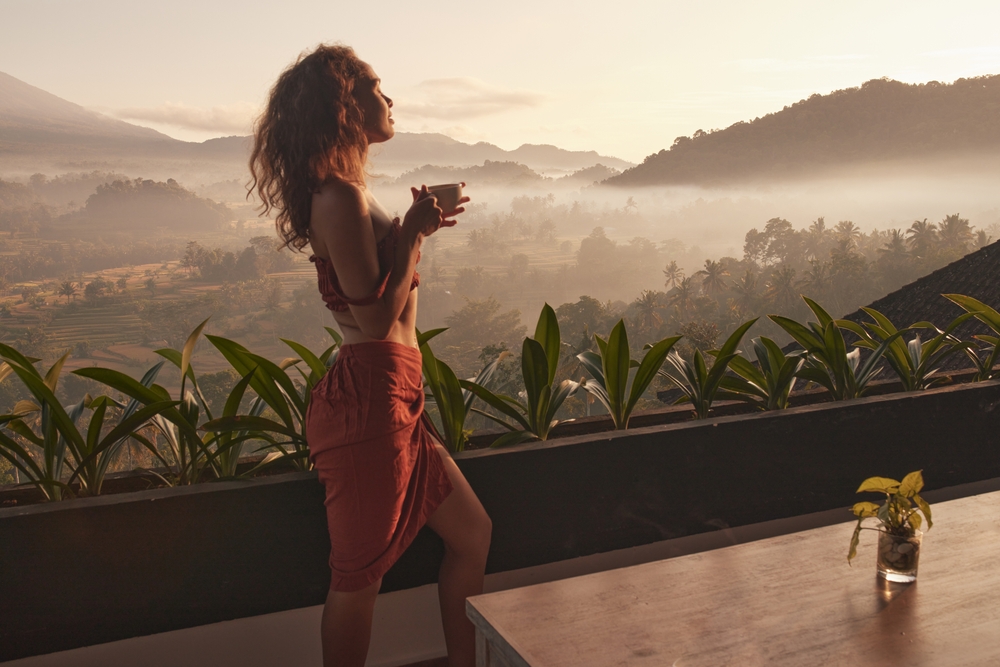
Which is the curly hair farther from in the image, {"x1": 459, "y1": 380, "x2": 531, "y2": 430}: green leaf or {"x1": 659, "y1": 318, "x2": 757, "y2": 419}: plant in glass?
{"x1": 659, "y1": 318, "x2": 757, "y2": 419}: plant in glass

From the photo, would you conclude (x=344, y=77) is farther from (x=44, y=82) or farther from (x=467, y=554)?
(x=44, y=82)

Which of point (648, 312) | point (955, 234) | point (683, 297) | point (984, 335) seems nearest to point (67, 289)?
point (648, 312)

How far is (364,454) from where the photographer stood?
1.18 meters

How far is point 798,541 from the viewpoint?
1.17 metres

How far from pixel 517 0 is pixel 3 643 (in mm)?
5241

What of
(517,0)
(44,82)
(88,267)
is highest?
(44,82)

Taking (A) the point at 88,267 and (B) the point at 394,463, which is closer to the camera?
(B) the point at 394,463

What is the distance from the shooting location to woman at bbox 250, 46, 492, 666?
114cm

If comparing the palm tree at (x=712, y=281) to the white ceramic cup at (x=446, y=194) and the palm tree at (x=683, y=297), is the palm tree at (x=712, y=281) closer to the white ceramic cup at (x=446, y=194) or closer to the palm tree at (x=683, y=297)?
the palm tree at (x=683, y=297)

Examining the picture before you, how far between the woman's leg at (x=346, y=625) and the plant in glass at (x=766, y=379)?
115 cm

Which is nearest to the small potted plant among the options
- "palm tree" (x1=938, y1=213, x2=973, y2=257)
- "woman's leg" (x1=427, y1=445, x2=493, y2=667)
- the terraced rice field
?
"woman's leg" (x1=427, y1=445, x2=493, y2=667)

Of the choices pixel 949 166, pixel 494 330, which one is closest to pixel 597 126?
pixel 949 166

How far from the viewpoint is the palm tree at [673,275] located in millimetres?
46469

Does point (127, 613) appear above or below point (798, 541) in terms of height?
below
